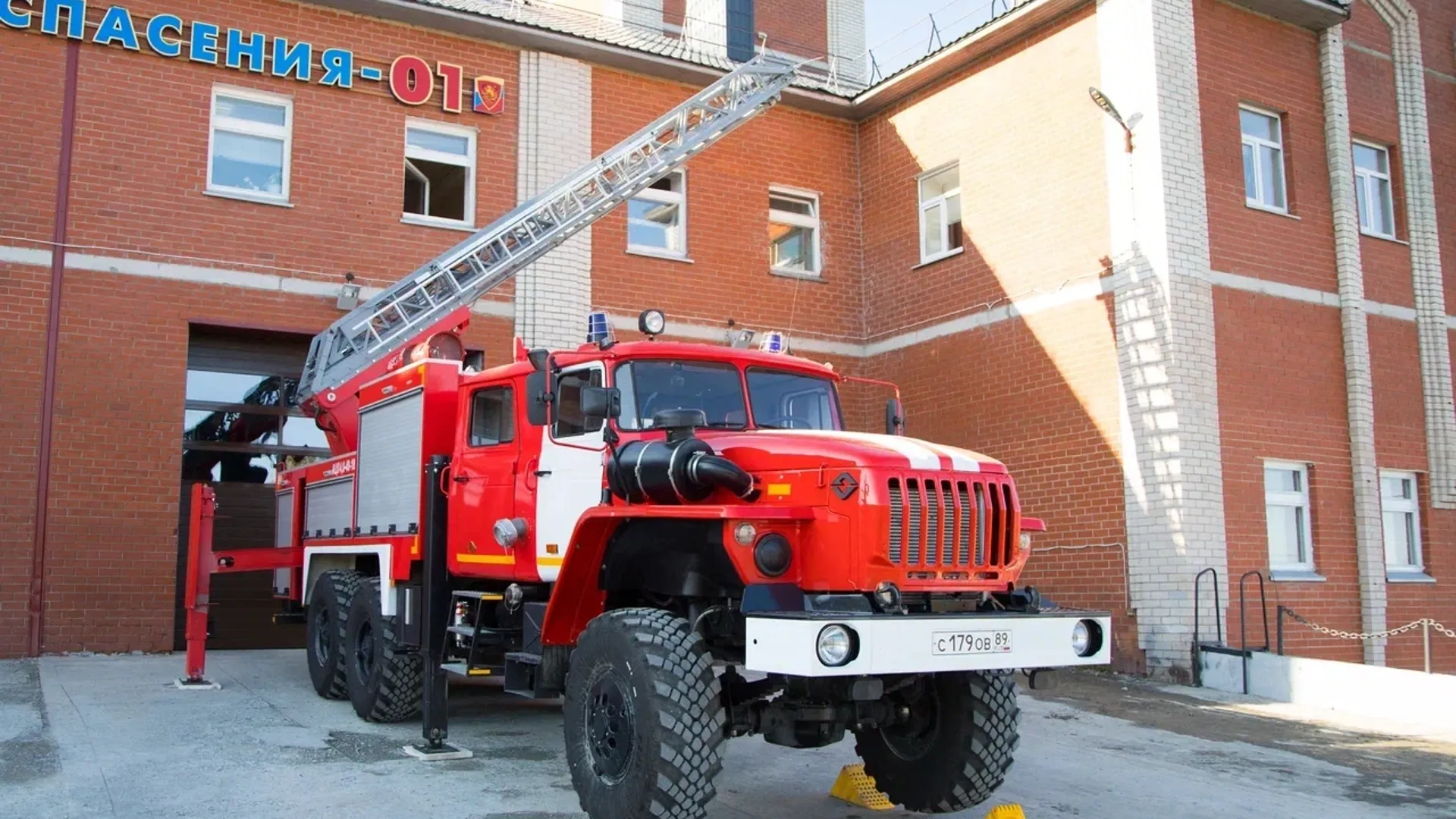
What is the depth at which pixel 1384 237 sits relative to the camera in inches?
621

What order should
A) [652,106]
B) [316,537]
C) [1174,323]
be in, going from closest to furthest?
1. [316,537]
2. [1174,323]
3. [652,106]

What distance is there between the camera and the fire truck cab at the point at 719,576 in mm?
5484

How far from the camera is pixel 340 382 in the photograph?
11039 millimetres

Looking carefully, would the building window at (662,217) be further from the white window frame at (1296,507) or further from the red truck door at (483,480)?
the red truck door at (483,480)

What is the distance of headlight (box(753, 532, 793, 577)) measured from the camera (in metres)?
5.82

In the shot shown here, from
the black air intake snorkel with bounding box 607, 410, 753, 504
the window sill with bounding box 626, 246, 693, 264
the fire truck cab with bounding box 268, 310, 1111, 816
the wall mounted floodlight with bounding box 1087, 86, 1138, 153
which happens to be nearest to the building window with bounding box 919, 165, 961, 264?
the wall mounted floodlight with bounding box 1087, 86, 1138, 153

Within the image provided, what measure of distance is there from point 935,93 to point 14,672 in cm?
1296

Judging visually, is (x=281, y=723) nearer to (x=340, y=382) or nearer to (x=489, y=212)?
(x=340, y=382)

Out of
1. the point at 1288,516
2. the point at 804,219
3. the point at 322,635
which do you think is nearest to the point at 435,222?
the point at 804,219

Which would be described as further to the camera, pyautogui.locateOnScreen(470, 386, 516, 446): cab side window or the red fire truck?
pyautogui.locateOnScreen(470, 386, 516, 446): cab side window

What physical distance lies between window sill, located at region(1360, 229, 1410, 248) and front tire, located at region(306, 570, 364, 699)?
43.0ft

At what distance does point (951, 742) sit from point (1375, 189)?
13278 millimetres

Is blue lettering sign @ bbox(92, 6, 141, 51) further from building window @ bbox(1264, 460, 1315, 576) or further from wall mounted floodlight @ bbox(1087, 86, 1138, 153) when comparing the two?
building window @ bbox(1264, 460, 1315, 576)

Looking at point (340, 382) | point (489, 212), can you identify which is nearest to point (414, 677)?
point (340, 382)
